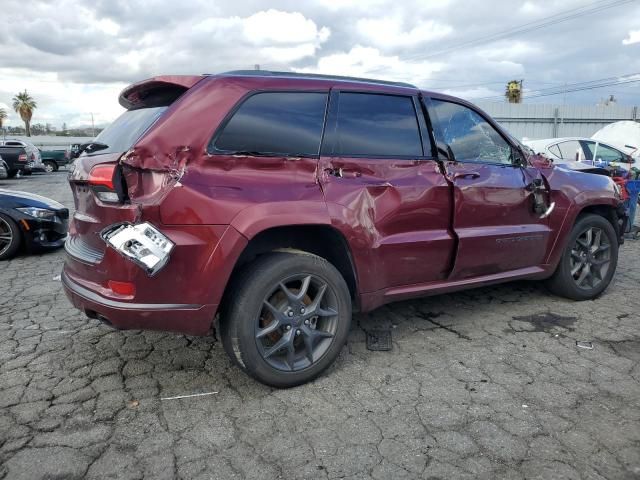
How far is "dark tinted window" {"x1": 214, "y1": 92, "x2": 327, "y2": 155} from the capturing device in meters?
2.94

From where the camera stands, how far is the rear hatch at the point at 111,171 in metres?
2.77

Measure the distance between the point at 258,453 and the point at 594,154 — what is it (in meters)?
12.3

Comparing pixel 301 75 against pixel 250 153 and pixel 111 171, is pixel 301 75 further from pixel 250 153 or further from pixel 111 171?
pixel 111 171

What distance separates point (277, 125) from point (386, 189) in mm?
831

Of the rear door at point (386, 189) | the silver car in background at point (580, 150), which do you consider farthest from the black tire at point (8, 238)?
the silver car in background at point (580, 150)

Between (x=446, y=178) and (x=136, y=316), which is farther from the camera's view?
(x=446, y=178)

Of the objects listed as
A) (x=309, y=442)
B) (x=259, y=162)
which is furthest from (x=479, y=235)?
(x=309, y=442)

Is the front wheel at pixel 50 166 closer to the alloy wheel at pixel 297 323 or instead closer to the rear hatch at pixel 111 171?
the rear hatch at pixel 111 171

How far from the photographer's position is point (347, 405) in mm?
2932

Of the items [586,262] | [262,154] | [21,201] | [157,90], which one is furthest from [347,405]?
[21,201]

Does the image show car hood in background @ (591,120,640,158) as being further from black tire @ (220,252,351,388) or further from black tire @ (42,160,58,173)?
black tire @ (42,160,58,173)

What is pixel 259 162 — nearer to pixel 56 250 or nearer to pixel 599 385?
pixel 599 385

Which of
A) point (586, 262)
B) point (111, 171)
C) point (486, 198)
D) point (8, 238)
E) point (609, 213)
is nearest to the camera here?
point (111, 171)

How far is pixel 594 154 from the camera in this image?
1217cm
